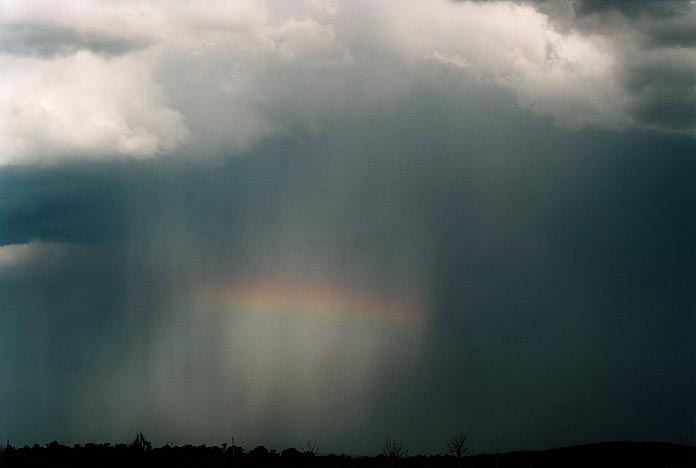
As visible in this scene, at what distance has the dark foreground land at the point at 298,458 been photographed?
58.5 metres

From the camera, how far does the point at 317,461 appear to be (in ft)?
204

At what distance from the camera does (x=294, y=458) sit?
205 ft

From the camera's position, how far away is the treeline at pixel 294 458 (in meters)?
58.5

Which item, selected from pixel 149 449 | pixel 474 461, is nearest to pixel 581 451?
pixel 474 461

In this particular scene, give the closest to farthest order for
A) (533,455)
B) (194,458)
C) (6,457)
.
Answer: (6,457) < (194,458) < (533,455)

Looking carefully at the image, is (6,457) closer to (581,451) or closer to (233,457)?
(233,457)

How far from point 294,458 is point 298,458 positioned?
35cm

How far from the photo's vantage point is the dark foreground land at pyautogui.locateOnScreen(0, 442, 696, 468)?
58469mm

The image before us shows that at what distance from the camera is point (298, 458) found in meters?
62.7

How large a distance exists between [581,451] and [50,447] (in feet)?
145

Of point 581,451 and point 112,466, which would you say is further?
point 581,451

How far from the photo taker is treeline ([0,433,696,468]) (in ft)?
192

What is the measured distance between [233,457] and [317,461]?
6547 millimetres

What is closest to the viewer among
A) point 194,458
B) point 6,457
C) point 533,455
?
point 6,457
